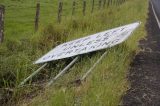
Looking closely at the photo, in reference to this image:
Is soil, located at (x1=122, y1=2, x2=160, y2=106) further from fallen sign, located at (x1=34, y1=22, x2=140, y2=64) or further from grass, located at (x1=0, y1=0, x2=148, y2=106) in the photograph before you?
fallen sign, located at (x1=34, y1=22, x2=140, y2=64)

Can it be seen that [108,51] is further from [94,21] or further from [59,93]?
[94,21]

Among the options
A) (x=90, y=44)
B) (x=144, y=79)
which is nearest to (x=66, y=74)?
(x=144, y=79)

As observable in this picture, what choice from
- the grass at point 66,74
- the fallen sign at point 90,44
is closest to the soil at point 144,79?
the grass at point 66,74

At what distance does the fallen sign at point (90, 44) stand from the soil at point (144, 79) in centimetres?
65

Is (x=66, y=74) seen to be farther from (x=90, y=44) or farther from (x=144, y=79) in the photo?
(x=90, y=44)

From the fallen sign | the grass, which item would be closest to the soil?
the grass

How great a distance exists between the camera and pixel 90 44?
10.1m

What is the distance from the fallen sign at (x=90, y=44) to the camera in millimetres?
9625

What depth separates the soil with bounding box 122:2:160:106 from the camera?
7383mm

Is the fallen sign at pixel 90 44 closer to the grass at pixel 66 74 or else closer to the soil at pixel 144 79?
the grass at pixel 66 74

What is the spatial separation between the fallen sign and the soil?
649 mm

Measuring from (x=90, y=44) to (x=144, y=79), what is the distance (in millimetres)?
1622

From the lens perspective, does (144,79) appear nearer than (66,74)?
No

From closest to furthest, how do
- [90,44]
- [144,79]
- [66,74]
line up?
[66,74], [144,79], [90,44]
